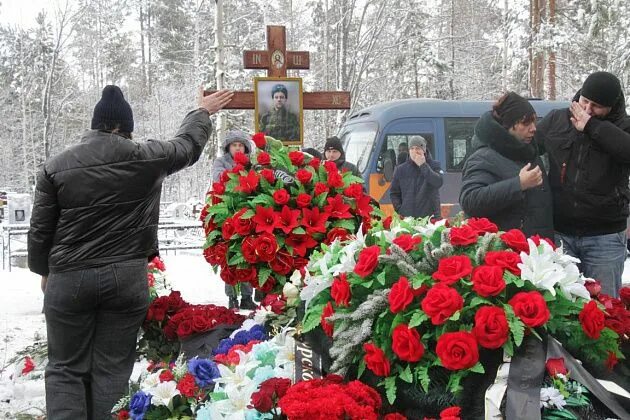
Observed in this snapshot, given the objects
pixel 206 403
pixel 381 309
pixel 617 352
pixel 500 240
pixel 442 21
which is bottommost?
pixel 206 403

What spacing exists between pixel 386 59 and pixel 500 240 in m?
29.3

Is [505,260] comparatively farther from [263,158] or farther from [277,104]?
[277,104]

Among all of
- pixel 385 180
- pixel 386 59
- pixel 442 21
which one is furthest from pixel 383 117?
pixel 442 21

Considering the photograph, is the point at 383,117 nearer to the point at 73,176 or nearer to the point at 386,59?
the point at 73,176

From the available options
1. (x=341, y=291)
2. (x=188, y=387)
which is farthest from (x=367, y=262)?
(x=188, y=387)

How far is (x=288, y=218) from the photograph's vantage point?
3357 mm

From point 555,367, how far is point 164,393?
4.96ft

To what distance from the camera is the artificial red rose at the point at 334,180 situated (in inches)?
138

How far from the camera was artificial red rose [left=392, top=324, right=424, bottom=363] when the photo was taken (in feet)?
6.54

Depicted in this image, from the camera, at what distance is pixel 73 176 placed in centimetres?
342

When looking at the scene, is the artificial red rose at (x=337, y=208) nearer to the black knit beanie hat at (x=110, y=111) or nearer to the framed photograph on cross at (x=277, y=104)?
the black knit beanie hat at (x=110, y=111)

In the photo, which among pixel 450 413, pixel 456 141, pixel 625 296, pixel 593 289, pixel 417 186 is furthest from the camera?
pixel 456 141

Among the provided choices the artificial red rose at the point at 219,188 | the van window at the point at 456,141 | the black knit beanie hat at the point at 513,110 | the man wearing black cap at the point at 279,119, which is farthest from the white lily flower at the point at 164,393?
the van window at the point at 456,141

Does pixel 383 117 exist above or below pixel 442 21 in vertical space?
below
